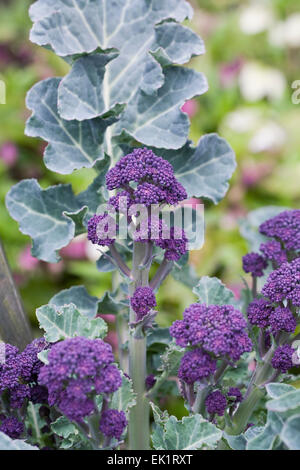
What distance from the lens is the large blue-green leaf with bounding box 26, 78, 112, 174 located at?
741 mm

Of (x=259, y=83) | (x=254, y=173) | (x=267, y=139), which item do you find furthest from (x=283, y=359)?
(x=259, y=83)

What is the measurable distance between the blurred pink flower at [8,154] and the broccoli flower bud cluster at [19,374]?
1722mm

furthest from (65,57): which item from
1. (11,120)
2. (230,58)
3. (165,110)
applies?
(230,58)

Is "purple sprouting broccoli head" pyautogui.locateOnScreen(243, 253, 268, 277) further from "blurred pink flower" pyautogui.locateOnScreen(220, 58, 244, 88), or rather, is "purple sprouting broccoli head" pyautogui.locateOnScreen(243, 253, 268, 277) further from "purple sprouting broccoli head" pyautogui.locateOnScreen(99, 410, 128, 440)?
"blurred pink flower" pyautogui.locateOnScreen(220, 58, 244, 88)

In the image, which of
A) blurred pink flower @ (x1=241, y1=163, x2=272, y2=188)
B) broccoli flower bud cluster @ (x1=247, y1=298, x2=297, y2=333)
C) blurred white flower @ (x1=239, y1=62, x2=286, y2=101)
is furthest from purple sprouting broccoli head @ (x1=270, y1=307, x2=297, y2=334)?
blurred white flower @ (x1=239, y1=62, x2=286, y2=101)

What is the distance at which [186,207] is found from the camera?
0.78m

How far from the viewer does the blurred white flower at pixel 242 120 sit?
8.04ft

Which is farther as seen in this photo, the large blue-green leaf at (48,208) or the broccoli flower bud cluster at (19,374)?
the large blue-green leaf at (48,208)

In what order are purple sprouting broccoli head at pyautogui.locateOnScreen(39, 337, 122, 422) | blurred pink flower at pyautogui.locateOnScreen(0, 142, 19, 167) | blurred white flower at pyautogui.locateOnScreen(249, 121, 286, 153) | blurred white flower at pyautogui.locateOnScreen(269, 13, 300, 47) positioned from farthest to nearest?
1. blurred white flower at pyautogui.locateOnScreen(269, 13, 300, 47)
2. blurred white flower at pyautogui.locateOnScreen(249, 121, 286, 153)
3. blurred pink flower at pyautogui.locateOnScreen(0, 142, 19, 167)
4. purple sprouting broccoli head at pyautogui.locateOnScreen(39, 337, 122, 422)

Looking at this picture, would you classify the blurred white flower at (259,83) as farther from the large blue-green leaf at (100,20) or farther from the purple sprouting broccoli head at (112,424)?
the purple sprouting broccoli head at (112,424)

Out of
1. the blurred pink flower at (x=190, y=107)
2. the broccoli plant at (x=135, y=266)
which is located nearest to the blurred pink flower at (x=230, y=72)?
the blurred pink flower at (x=190, y=107)

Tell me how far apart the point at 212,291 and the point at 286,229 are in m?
0.12

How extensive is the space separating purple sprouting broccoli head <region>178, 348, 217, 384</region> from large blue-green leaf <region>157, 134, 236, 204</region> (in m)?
0.27

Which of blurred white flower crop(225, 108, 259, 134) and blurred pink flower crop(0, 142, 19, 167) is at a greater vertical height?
blurred white flower crop(225, 108, 259, 134)
